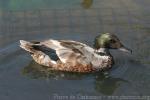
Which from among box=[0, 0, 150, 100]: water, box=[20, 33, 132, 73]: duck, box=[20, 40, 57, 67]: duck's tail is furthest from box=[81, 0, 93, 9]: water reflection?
box=[20, 40, 57, 67]: duck's tail

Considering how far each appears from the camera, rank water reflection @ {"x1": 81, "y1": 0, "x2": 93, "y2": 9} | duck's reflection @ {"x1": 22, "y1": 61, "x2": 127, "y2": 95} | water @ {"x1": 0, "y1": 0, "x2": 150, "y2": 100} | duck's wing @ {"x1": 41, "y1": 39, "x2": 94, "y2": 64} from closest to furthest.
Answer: water @ {"x1": 0, "y1": 0, "x2": 150, "y2": 100} → duck's reflection @ {"x1": 22, "y1": 61, "x2": 127, "y2": 95} → duck's wing @ {"x1": 41, "y1": 39, "x2": 94, "y2": 64} → water reflection @ {"x1": 81, "y1": 0, "x2": 93, "y2": 9}

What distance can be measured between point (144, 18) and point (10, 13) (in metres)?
3.17

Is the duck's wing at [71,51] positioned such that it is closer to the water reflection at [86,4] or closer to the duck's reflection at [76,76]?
the duck's reflection at [76,76]

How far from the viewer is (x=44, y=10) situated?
1265 cm

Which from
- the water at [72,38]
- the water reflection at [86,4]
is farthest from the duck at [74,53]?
the water reflection at [86,4]

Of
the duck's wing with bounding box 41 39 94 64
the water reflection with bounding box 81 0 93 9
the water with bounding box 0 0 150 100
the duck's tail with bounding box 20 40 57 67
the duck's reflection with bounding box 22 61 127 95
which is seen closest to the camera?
the water with bounding box 0 0 150 100

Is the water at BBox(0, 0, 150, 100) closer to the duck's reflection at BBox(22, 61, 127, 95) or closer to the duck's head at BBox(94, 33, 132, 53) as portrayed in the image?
the duck's reflection at BBox(22, 61, 127, 95)

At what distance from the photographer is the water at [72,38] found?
9.68 m

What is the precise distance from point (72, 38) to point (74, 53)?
125 centimetres

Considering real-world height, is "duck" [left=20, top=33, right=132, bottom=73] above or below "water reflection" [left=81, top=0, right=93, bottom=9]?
below

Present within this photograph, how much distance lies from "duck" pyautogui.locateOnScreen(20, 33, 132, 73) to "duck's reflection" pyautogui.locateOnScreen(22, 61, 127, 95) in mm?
92

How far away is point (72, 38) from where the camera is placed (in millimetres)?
11406

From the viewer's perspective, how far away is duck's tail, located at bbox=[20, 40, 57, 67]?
10.4 meters

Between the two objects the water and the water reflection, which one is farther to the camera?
the water reflection
